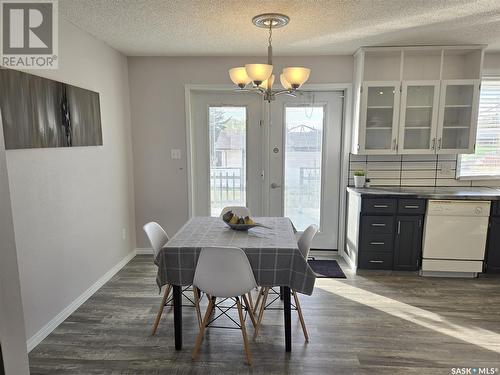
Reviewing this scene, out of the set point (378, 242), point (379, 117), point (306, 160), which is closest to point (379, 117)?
point (379, 117)

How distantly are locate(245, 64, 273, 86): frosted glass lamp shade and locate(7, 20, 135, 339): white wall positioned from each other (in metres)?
1.60

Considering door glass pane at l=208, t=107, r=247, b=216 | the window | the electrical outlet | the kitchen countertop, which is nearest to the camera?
the kitchen countertop

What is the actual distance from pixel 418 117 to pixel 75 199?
3595 mm

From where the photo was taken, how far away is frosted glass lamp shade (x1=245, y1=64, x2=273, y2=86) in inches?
81.4

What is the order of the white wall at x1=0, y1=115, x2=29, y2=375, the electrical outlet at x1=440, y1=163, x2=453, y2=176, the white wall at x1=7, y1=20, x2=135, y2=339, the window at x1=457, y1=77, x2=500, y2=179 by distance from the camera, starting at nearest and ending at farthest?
the white wall at x1=0, y1=115, x2=29, y2=375 → the white wall at x1=7, y1=20, x2=135, y2=339 → the window at x1=457, y1=77, x2=500, y2=179 → the electrical outlet at x1=440, y1=163, x2=453, y2=176

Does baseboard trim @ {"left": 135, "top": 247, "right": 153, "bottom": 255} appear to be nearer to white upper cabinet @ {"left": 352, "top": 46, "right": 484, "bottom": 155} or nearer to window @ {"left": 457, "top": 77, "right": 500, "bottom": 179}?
white upper cabinet @ {"left": 352, "top": 46, "right": 484, "bottom": 155}

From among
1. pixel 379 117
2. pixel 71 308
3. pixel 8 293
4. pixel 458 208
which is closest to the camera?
pixel 8 293

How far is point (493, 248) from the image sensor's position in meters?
3.40

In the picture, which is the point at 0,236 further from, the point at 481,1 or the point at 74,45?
the point at 481,1

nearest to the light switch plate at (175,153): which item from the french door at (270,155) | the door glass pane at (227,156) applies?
the french door at (270,155)

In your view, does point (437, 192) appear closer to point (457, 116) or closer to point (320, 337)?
point (457, 116)

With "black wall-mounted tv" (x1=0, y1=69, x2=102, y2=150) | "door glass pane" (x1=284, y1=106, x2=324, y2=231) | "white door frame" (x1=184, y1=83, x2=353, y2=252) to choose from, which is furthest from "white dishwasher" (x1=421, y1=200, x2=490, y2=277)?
"black wall-mounted tv" (x1=0, y1=69, x2=102, y2=150)

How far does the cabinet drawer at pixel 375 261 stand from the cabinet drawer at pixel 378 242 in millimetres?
68

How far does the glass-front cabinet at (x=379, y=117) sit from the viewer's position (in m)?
3.53
